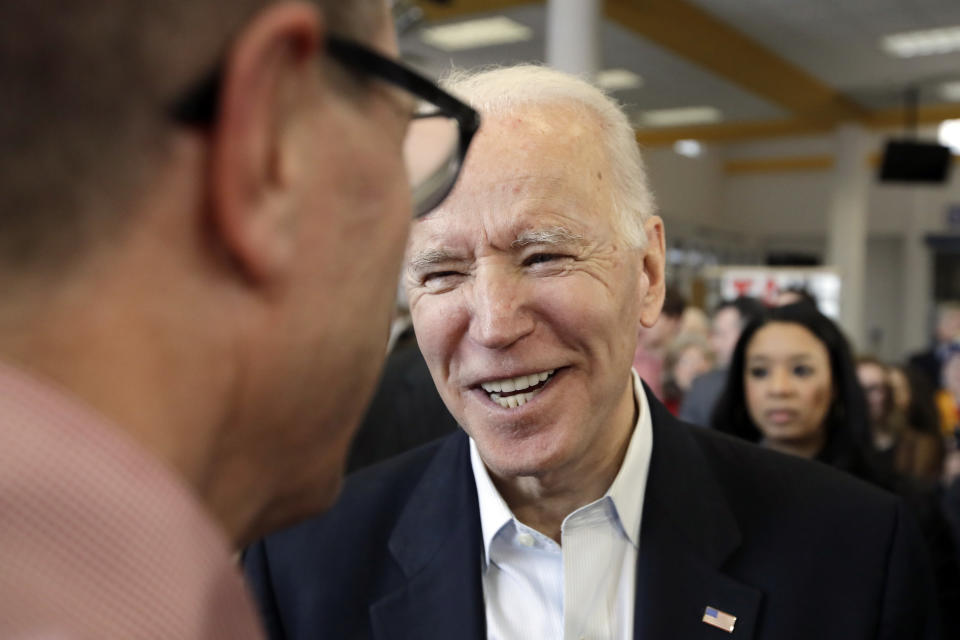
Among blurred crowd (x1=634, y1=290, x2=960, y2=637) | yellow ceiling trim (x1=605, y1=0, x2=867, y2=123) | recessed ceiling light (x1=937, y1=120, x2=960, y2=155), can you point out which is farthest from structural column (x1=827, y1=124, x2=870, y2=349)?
blurred crowd (x1=634, y1=290, x2=960, y2=637)

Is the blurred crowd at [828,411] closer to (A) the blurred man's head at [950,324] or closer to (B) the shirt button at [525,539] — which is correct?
(B) the shirt button at [525,539]

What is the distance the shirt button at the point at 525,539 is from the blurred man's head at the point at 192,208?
0.88 meters

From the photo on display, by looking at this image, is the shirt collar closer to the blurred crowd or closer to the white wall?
the blurred crowd

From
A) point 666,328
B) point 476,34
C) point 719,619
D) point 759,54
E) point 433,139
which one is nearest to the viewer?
point 433,139

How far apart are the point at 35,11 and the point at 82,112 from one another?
0.17ft

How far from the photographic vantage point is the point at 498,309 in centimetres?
133

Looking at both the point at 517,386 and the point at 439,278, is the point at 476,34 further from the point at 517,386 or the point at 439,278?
the point at 517,386

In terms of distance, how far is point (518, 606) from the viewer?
4.52ft

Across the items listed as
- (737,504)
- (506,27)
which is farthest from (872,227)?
(737,504)

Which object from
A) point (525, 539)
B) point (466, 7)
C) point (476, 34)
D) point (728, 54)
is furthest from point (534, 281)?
point (728, 54)

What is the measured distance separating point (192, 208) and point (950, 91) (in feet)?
44.8

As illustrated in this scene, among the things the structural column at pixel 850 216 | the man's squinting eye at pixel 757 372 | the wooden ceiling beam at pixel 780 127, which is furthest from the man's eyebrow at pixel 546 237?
the structural column at pixel 850 216

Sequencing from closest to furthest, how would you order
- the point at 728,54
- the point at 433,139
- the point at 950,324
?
the point at 433,139
the point at 950,324
the point at 728,54

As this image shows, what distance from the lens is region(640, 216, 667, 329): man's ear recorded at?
1.54 m
